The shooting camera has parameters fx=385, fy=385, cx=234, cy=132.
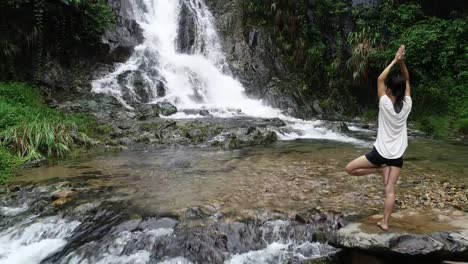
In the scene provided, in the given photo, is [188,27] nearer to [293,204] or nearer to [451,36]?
[451,36]

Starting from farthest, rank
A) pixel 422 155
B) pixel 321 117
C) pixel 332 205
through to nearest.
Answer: pixel 321 117 < pixel 422 155 < pixel 332 205

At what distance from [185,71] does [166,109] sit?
4.10 meters

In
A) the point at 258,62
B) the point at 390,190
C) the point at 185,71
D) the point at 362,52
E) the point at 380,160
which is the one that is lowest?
the point at 390,190

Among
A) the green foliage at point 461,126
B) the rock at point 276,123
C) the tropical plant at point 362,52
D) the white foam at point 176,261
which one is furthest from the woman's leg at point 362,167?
the tropical plant at point 362,52

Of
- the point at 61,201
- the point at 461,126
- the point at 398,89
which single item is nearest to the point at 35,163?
the point at 61,201

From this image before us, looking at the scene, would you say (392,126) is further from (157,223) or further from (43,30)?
(43,30)

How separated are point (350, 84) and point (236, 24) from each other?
710cm

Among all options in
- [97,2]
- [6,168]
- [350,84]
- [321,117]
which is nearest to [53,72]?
[97,2]

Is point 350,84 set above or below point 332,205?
above

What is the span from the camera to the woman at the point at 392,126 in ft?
13.0

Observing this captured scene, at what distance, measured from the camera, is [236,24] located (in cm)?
2102

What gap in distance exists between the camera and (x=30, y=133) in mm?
8438

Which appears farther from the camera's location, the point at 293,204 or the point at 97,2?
the point at 97,2

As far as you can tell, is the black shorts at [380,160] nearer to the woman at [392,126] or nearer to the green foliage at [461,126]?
A: the woman at [392,126]
